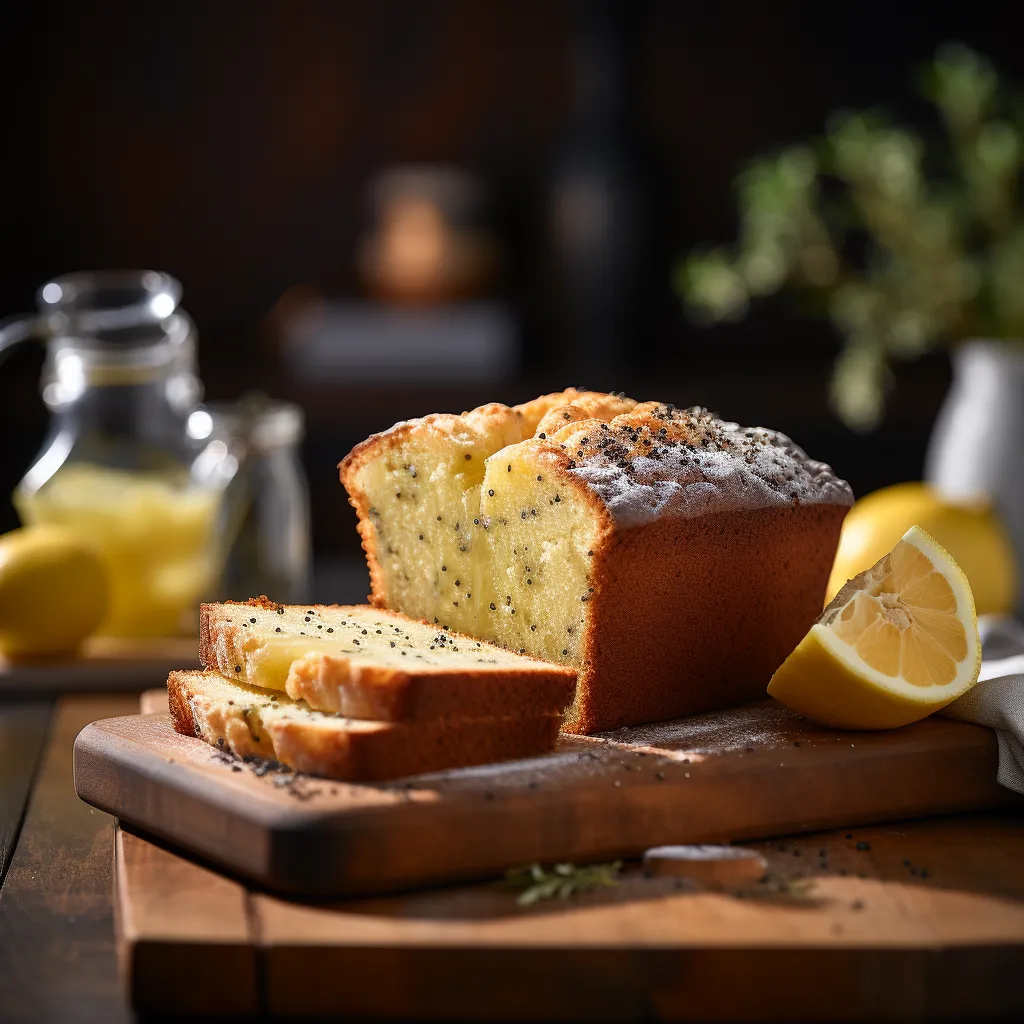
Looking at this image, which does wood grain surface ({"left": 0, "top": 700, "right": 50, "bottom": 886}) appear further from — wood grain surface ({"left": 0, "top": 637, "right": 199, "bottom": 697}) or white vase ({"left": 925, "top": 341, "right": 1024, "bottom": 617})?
white vase ({"left": 925, "top": 341, "right": 1024, "bottom": 617})

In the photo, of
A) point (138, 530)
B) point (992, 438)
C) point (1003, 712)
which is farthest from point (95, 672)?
point (992, 438)

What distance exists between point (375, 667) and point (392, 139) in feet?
15.2

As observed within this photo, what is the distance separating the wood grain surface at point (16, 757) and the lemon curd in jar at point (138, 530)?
0.37m

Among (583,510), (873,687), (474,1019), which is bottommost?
(474,1019)

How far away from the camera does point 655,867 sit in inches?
61.4

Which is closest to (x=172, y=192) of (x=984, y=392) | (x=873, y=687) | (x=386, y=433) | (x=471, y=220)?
(x=471, y=220)

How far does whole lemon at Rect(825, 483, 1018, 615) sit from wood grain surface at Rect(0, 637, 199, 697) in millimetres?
1206

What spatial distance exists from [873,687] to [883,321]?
1.78 meters

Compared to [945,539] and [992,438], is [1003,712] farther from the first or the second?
[992,438]

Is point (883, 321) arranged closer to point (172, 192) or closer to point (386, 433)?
point (386, 433)

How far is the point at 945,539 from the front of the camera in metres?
2.75

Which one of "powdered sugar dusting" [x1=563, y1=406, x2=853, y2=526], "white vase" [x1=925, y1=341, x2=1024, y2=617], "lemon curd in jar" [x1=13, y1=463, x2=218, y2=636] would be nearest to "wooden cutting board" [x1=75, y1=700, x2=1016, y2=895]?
"powdered sugar dusting" [x1=563, y1=406, x2=853, y2=526]

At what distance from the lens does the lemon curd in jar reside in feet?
9.54

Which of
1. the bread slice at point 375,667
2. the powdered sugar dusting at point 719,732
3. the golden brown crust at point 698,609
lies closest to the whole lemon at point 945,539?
the golden brown crust at point 698,609
